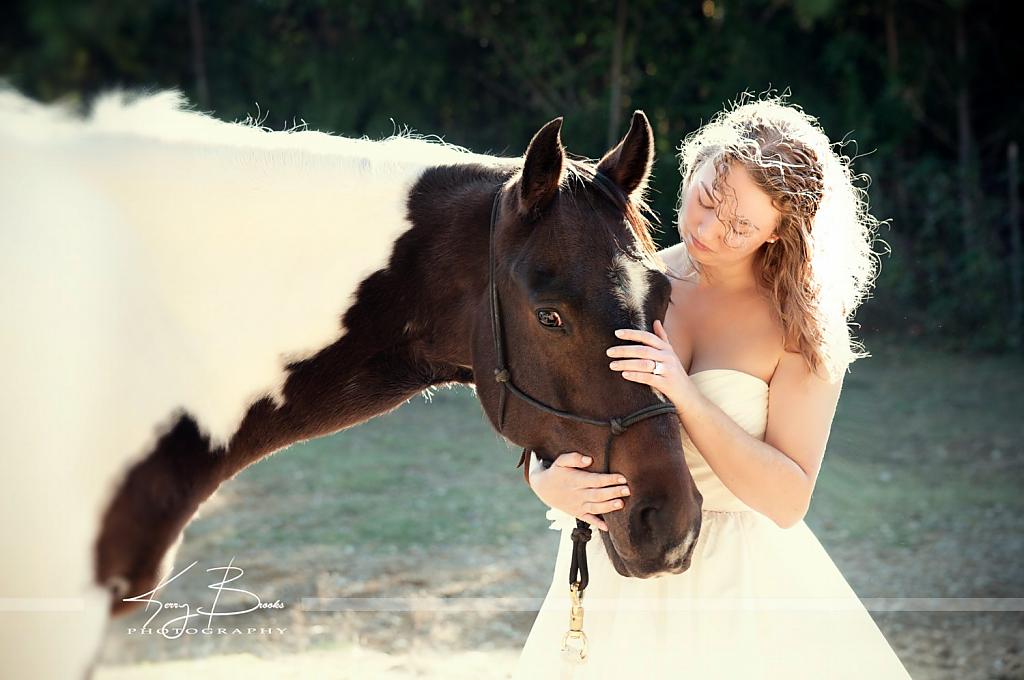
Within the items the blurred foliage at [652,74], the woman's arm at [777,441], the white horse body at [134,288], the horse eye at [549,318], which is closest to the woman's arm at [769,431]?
the woman's arm at [777,441]

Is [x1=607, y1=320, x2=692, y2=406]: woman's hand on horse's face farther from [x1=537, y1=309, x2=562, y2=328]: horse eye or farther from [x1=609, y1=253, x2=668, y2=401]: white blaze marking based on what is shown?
[x1=537, y1=309, x2=562, y2=328]: horse eye

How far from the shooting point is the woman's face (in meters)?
2.04

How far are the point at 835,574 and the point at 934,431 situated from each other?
5.80m

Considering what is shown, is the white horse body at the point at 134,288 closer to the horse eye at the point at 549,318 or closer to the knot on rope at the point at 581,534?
the horse eye at the point at 549,318

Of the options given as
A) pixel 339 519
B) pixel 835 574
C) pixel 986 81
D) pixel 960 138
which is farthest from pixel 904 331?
pixel 835 574

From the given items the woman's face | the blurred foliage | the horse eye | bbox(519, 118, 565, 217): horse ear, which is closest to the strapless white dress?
the woman's face

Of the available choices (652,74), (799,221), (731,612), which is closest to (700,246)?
(799,221)

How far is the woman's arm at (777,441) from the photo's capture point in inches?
75.4

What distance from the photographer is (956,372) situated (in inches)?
365

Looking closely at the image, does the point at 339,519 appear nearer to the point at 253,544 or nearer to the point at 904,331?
the point at 253,544

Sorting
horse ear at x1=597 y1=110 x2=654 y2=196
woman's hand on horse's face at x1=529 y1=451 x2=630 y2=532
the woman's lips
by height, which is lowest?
woman's hand on horse's face at x1=529 y1=451 x2=630 y2=532

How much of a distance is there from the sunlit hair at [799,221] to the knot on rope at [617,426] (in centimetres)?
51

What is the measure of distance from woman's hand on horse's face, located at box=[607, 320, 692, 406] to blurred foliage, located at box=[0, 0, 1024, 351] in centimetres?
773

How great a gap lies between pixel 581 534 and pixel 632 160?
2.70 ft
